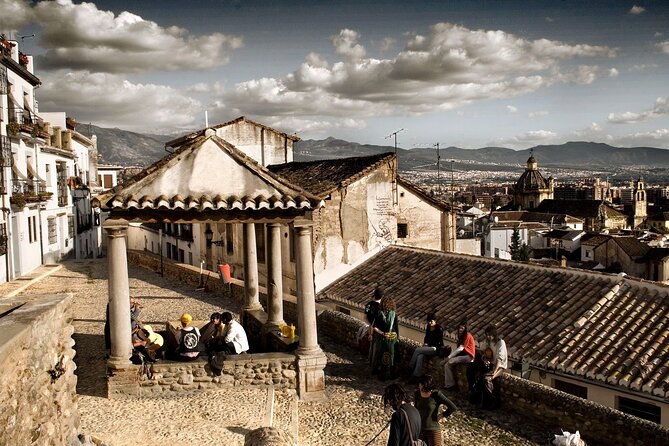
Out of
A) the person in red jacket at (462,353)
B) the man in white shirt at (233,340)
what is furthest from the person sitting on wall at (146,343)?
the person in red jacket at (462,353)

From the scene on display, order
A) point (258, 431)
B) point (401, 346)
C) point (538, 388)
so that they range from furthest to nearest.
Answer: point (401, 346), point (538, 388), point (258, 431)

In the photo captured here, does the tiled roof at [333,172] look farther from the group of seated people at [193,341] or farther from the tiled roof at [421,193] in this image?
the group of seated people at [193,341]

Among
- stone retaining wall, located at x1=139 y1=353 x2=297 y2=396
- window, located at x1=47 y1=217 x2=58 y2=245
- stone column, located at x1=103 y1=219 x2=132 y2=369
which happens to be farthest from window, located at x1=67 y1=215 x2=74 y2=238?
stone retaining wall, located at x1=139 y1=353 x2=297 y2=396

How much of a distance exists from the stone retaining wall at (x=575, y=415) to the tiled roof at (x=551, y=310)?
12.9 ft

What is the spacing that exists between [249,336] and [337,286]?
841cm

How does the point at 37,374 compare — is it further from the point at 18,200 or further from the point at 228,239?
the point at 228,239

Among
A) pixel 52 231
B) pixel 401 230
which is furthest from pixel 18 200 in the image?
pixel 401 230

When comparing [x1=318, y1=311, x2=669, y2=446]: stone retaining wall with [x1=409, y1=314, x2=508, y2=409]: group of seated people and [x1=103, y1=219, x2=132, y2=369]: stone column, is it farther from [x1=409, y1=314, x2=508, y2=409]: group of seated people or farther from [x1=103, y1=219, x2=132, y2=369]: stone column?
[x1=103, y1=219, x2=132, y2=369]: stone column

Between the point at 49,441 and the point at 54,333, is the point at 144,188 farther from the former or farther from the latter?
the point at 49,441

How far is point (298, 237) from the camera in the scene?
33.8 ft

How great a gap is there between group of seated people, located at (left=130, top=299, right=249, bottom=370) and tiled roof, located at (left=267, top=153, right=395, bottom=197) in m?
11.2

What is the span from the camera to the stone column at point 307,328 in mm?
10164

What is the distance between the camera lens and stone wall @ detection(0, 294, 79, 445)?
4.80 m

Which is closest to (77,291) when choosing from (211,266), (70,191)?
(211,266)
